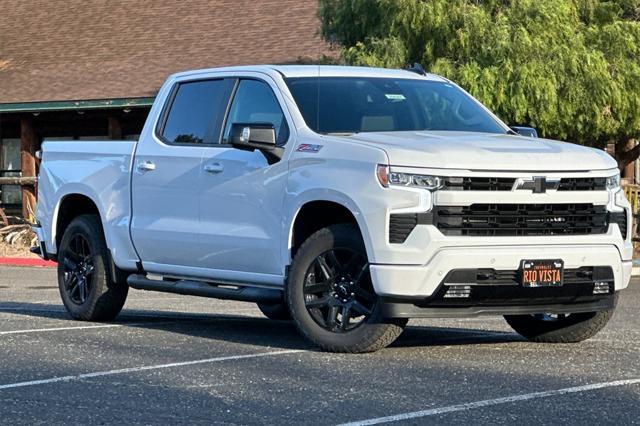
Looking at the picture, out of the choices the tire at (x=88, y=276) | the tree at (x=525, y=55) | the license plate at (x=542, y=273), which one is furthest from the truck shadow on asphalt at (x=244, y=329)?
the tree at (x=525, y=55)

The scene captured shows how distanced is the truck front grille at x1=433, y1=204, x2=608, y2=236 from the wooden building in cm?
1840

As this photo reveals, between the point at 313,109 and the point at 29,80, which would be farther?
the point at 29,80

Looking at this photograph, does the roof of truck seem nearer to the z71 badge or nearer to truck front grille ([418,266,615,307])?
the z71 badge

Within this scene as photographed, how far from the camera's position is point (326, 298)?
9.28 metres

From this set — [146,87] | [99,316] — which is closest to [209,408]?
[99,316]

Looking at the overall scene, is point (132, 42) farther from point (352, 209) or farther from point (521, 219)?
point (521, 219)

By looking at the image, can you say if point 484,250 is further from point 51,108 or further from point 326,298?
point 51,108

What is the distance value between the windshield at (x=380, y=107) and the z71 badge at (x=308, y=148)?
9.3 inches

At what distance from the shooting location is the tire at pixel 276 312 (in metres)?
12.0

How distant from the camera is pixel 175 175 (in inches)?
420

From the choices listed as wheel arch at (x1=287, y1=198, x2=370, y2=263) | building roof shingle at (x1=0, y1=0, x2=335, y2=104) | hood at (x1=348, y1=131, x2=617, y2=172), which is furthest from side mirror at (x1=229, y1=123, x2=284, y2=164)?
building roof shingle at (x1=0, y1=0, x2=335, y2=104)

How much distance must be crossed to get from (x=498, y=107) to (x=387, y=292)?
47.4ft

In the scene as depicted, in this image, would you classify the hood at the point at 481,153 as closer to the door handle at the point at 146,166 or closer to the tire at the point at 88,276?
the door handle at the point at 146,166

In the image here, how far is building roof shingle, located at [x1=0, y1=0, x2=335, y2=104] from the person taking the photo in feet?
97.0
